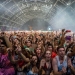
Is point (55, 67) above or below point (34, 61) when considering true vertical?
below

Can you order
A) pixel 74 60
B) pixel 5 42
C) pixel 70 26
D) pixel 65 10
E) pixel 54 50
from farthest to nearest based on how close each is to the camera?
1. pixel 65 10
2. pixel 70 26
3. pixel 54 50
4. pixel 5 42
5. pixel 74 60

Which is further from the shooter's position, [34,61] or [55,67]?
[34,61]

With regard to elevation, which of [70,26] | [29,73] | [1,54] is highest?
[70,26]

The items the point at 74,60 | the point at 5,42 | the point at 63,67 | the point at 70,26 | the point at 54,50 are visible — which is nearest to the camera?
the point at 63,67

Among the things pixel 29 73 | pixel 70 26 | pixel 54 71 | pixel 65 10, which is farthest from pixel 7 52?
pixel 65 10

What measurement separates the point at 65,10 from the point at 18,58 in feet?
129

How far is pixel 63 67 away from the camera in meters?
7.26

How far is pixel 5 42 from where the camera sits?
8.80 metres

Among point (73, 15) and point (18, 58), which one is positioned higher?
point (73, 15)

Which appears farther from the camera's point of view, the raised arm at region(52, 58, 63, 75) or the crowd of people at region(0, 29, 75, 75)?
the crowd of people at region(0, 29, 75, 75)

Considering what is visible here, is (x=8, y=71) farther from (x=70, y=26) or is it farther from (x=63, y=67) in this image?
(x=70, y=26)

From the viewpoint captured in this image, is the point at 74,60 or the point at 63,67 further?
the point at 74,60

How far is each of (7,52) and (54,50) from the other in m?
1.84

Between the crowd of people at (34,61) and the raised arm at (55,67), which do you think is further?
the crowd of people at (34,61)
